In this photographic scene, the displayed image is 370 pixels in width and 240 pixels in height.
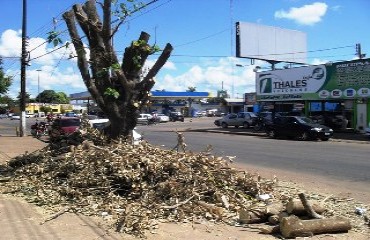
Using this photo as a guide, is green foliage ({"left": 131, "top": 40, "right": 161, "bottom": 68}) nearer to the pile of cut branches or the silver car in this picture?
the pile of cut branches

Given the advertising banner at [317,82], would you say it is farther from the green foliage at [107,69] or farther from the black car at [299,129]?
the green foliage at [107,69]

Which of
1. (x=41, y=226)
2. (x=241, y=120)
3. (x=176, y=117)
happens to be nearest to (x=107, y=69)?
(x=41, y=226)

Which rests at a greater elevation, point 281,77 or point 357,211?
point 281,77

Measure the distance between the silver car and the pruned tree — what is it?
31.2 meters

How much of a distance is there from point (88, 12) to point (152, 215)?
7035 millimetres

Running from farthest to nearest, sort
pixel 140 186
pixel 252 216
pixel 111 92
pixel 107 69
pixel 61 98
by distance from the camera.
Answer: pixel 61 98, pixel 107 69, pixel 111 92, pixel 140 186, pixel 252 216

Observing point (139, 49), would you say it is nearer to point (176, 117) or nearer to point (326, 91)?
point (326, 91)

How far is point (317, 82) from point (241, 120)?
10.8 metres

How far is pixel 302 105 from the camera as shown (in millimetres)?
38688

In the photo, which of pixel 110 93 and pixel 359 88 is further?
pixel 359 88

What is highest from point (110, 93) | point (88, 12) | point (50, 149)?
point (88, 12)

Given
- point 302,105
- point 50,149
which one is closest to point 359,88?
point 302,105

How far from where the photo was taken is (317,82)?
34562mm

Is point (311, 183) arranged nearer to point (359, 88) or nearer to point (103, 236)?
point (103, 236)
